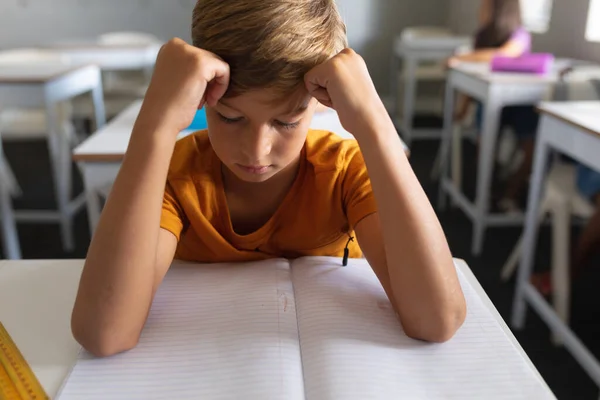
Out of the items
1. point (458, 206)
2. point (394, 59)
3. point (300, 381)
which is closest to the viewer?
point (300, 381)

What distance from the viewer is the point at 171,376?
49cm

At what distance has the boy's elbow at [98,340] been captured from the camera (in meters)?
0.52

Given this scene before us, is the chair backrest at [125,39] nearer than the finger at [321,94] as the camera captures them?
No

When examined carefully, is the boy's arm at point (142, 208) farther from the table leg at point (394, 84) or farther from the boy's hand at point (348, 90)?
the table leg at point (394, 84)

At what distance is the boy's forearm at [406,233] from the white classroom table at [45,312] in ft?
0.23

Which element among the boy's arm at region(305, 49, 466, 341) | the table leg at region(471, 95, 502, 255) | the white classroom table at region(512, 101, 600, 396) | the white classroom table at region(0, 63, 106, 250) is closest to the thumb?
the boy's arm at region(305, 49, 466, 341)

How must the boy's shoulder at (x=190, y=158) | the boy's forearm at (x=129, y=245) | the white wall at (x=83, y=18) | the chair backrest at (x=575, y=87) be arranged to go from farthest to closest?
the white wall at (x=83, y=18)
the chair backrest at (x=575, y=87)
the boy's shoulder at (x=190, y=158)
the boy's forearm at (x=129, y=245)

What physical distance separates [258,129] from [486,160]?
68.7 inches

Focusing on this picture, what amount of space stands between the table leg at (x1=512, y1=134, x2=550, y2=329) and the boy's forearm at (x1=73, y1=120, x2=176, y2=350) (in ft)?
4.19

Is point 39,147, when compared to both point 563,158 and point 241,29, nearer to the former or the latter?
point 563,158

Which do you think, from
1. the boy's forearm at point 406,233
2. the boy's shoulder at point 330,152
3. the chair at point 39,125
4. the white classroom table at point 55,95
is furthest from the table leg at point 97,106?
the boy's forearm at point 406,233

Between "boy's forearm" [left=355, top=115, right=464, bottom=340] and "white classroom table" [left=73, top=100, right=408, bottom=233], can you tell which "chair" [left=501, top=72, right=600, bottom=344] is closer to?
"white classroom table" [left=73, top=100, right=408, bottom=233]

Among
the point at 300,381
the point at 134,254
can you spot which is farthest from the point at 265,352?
the point at 134,254

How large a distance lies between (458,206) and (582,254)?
101 centimetres
